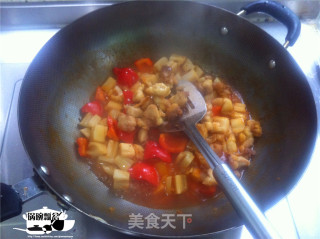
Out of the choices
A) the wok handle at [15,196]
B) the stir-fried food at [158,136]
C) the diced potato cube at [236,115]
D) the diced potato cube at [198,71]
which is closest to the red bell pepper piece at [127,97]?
the stir-fried food at [158,136]

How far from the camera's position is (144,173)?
1.14 metres

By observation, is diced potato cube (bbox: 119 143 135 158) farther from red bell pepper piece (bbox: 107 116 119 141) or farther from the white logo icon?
the white logo icon

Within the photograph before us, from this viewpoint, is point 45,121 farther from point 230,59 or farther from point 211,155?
point 230,59

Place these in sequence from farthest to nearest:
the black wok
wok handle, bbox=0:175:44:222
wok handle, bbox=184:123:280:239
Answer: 1. the black wok
2. wok handle, bbox=0:175:44:222
3. wok handle, bbox=184:123:280:239

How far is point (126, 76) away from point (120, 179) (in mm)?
475

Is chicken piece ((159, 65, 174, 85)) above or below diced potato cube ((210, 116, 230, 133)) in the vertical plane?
above

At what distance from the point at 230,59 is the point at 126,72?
1.53 feet

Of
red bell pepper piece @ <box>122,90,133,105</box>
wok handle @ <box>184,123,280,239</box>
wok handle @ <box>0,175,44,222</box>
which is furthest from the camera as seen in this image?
red bell pepper piece @ <box>122,90,133,105</box>

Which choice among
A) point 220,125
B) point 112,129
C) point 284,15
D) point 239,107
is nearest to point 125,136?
point 112,129

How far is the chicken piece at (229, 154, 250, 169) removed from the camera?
1167mm

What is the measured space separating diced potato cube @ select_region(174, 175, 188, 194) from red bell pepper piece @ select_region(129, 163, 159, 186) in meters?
0.07

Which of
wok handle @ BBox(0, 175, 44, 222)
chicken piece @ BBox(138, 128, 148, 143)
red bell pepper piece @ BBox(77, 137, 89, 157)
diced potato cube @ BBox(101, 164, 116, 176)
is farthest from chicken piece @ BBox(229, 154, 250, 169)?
wok handle @ BBox(0, 175, 44, 222)

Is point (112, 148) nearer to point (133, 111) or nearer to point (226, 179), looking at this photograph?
point (133, 111)

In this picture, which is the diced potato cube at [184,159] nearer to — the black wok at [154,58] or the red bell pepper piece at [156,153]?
the red bell pepper piece at [156,153]
